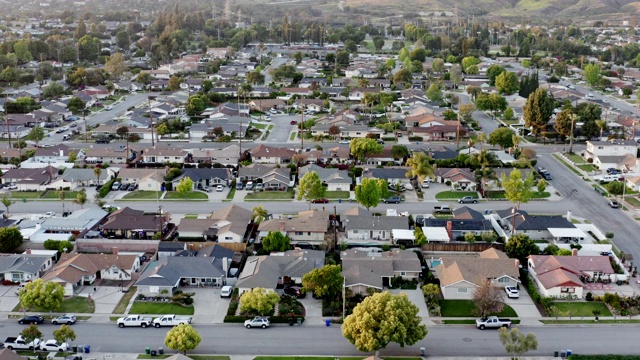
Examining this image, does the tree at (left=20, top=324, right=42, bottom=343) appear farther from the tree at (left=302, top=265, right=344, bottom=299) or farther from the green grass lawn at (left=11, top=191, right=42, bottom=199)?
the green grass lawn at (left=11, top=191, right=42, bottom=199)

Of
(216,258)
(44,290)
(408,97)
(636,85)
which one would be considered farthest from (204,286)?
(636,85)

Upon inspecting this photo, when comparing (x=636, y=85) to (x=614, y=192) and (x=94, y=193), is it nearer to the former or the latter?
(x=614, y=192)

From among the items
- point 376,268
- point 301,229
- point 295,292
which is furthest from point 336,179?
point 295,292

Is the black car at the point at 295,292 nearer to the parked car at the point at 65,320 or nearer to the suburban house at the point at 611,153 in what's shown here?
the parked car at the point at 65,320

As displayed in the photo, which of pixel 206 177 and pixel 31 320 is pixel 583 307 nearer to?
pixel 31 320

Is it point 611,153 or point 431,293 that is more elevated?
point 611,153
